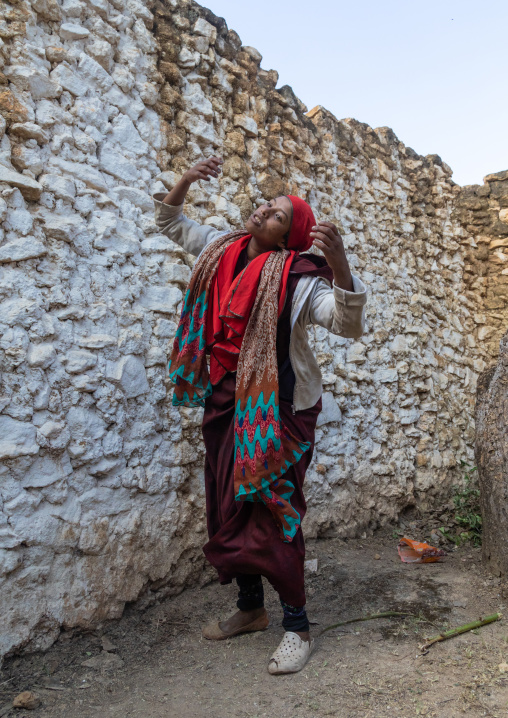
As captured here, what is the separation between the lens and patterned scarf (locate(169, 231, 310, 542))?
1.76m

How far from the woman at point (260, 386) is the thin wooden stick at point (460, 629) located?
44 centimetres

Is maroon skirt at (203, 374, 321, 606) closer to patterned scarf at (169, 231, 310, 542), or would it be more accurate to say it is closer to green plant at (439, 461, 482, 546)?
patterned scarf at (169, 231, 310, 542)

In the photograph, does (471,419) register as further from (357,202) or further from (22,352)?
(22,352)

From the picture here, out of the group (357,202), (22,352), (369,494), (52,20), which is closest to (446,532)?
(369,494)

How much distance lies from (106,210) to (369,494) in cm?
224

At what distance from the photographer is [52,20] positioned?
7.28ft

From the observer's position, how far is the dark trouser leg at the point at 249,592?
80.6 inches

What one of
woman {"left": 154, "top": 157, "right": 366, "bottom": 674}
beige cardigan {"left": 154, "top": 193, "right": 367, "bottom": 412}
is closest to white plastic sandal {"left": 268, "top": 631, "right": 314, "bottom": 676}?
woman {"left": 154, "top": 157, "right": 366, "bottom": 674}

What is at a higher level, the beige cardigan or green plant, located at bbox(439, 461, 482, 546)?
the beige cardigan

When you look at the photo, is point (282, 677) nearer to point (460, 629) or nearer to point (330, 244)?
point (460, 629)

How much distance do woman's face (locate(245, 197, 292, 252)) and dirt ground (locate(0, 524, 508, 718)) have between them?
4.95 ft

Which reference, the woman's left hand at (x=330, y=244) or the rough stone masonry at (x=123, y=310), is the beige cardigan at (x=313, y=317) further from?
the rough stone masonry at (x=123, y=310)

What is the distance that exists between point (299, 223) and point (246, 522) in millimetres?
1076

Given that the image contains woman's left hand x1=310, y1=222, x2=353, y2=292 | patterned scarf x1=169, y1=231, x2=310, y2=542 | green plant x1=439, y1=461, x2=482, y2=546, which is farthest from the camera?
green plant x1=439, y1=461, x2=482, y2=546
